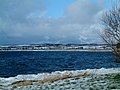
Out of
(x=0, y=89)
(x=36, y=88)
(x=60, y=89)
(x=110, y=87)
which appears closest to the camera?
(x=110, y=87)

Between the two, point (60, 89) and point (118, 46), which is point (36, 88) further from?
point (118, 46)

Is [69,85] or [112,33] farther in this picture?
[112,33]

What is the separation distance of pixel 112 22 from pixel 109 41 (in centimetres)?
173

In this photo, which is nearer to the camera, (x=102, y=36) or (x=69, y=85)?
(x=69, y=85)

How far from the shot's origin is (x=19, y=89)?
71.4 feet

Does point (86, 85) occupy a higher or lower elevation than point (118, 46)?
lower

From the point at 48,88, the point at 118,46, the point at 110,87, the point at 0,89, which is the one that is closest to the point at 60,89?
the point at 48,88

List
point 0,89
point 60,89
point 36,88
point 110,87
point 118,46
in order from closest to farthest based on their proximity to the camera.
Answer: point 110,87 < point 60,89 < point 36,88 < point 0,89 < point 118,46

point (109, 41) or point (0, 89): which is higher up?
point (109, 41)

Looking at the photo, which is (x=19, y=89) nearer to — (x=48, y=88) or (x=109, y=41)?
(x=48, y=88)

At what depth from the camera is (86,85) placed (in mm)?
20172

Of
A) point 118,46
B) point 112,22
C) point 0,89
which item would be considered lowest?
point 0,89

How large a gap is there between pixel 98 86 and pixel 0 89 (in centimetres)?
742

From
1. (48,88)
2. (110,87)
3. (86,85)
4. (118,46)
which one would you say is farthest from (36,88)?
(118,46)
